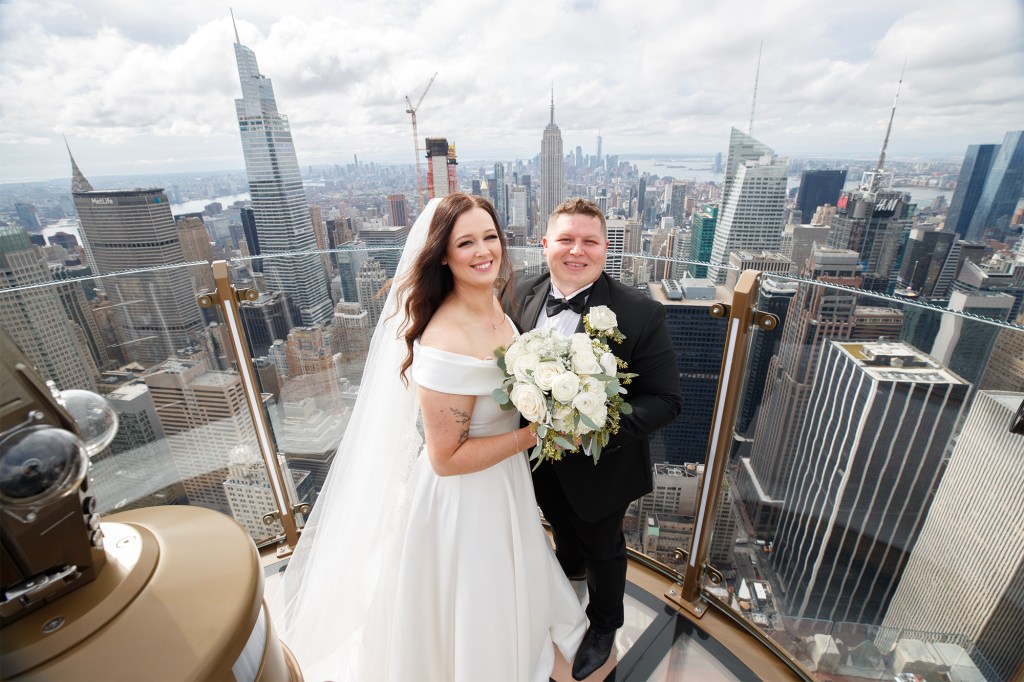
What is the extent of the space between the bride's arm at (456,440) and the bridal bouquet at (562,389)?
114 millimetres

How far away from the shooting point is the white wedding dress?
5.76ft

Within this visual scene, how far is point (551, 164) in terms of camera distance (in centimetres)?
1422

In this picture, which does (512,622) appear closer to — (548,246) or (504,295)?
(504,295)

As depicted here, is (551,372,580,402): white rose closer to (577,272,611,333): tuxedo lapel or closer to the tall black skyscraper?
(577,272,611,333): tuxedo lapel

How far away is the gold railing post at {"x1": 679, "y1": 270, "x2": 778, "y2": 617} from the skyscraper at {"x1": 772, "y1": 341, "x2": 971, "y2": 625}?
1.28 ft

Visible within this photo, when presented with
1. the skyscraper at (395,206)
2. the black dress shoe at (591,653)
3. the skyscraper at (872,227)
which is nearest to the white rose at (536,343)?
the black dress shoe at (591,653)

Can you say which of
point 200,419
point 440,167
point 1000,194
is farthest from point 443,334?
point 1000,194

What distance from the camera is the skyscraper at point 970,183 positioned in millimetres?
15469

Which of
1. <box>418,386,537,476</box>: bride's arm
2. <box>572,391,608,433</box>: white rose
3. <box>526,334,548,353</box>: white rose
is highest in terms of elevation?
<box>526,334,548,353</box>: white rose

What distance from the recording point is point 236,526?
1.93 ft

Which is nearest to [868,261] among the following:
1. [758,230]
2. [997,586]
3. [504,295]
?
[758,230]

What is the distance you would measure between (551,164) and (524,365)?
14.0m

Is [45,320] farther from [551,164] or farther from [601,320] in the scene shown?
[551,164]

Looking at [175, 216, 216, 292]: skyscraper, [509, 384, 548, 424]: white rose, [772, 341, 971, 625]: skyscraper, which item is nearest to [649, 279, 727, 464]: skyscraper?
[772, 341, 971, 625]: skyscraper
